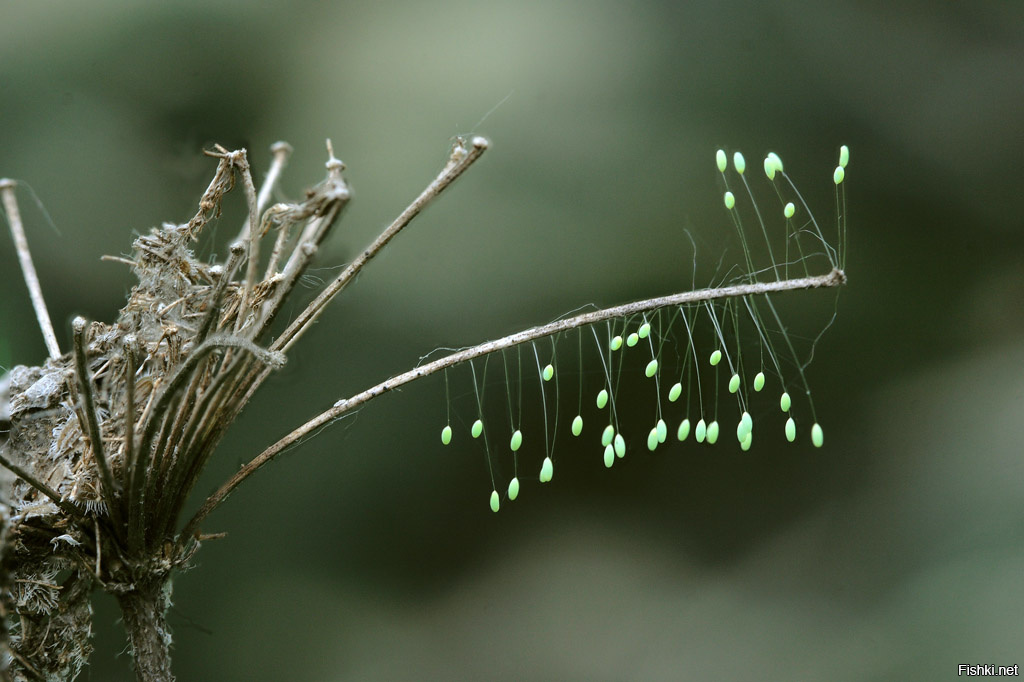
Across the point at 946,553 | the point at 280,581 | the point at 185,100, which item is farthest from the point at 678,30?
the point at 280,581

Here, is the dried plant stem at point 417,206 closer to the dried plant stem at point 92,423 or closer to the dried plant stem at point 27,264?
the dried plant stem at point 92,423

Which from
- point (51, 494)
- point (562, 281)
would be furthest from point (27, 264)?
point (562, 281)

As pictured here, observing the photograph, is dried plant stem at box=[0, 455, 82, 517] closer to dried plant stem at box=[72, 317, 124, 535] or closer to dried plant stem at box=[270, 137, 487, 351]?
dried plant stem at box=[72, 317, 124, 535]

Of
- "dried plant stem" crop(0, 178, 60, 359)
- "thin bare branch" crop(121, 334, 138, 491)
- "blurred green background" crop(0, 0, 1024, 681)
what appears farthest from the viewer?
"blurred green background" crop(0, 0, 1024, 681)

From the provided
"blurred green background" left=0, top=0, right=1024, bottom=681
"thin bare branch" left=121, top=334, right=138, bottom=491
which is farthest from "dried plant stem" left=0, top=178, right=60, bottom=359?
"blurred green background" left=0, top=0, right=1024, bottom=681

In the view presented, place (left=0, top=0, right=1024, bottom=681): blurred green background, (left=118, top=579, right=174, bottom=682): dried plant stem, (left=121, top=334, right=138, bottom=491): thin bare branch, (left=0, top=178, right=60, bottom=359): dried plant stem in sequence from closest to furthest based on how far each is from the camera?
(left=121, top=334, right=138, bottom=491): thin bare branch
(left=118, top=579, right=174, bottom=682): dried plant stem
(left=0, top=178, right=60, bottom=359): dried plant stem
(left=0, top=0, right=1024, bottom=681): blurred green background

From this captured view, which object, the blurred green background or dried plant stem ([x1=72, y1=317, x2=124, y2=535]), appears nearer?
dried plant stem ([x1=72, y1=317, x2=124, y2=535])

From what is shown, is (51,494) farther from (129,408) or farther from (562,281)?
(562,281)
